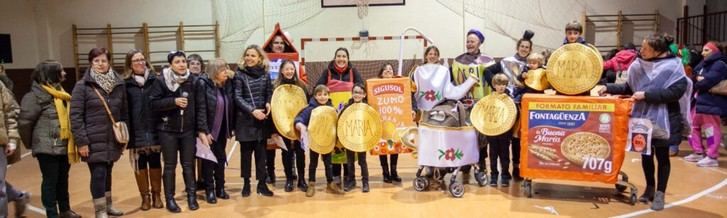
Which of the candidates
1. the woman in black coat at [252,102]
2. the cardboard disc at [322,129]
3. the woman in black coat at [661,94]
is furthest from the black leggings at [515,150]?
the woman in black coat at [252,102]

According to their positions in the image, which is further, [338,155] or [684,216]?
[338,155]

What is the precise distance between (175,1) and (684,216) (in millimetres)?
10609

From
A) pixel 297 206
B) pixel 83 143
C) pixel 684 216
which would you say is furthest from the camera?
pixel 297 206

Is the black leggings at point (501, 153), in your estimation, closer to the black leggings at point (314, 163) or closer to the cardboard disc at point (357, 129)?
the cardboard disc at point (357, 129)

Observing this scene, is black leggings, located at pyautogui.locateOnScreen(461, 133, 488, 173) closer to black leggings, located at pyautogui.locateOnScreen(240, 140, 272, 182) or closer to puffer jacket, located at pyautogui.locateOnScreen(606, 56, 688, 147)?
puffer jacket, located at pyautogui.locateOnScreen(606, 56, 688, 147)

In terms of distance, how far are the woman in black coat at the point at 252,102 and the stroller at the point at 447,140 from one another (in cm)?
139

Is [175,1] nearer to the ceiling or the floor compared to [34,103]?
nearer to the ceiling

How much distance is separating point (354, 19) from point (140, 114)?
25.6ft

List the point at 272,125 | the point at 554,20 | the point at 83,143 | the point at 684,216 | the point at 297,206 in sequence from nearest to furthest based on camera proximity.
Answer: the point at 83,143 → the point at 684,216 → the point at 297,206 → the point at 272,125 → the point at 554,20

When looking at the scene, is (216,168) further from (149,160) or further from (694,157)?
(694,157)

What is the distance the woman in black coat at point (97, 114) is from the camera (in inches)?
161

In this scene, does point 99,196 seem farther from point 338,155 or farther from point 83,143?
point 338,155

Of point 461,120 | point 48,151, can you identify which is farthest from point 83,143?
point 461,120

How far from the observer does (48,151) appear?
4.14m
